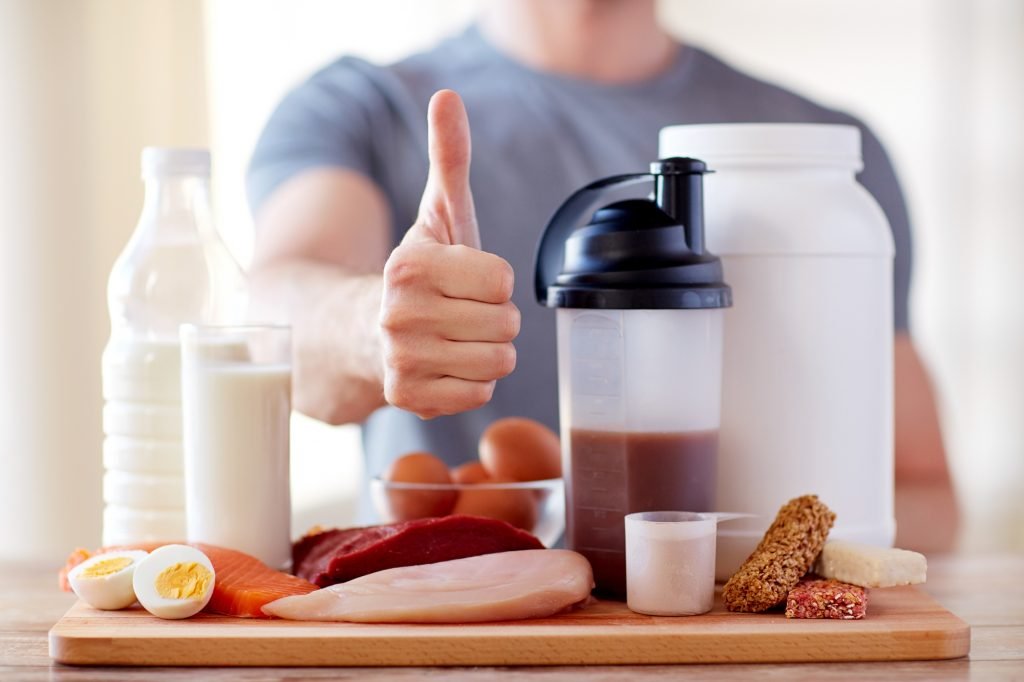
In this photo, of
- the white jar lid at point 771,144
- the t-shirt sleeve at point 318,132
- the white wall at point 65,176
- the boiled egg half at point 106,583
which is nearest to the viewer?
the boiled egg half at point 106,583

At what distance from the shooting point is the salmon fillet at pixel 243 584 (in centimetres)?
86

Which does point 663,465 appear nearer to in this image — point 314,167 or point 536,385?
point 536,385

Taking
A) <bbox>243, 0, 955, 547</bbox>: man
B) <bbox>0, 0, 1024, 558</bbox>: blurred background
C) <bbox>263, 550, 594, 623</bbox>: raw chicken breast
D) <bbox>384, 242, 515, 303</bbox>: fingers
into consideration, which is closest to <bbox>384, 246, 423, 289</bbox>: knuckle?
<bbox>384, 242, 515, 303</bbox>: fingers

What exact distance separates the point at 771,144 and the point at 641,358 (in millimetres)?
240

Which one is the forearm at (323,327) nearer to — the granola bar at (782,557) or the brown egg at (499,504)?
the brown egg at (499,504)

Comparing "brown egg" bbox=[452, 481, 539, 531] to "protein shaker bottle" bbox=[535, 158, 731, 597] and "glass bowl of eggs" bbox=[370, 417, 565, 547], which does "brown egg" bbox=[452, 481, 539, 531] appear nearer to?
"glass bowl of eggs" bbox=[370, 417, 565, 547]

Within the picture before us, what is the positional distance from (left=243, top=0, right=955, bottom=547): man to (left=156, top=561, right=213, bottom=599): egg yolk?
0.74 meters

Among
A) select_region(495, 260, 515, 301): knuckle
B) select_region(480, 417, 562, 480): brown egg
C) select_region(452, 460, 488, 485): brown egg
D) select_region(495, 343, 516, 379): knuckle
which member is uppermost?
select_region(495, 260, 515, 301): knuckle

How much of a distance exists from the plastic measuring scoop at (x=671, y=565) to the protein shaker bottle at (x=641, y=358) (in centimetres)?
6

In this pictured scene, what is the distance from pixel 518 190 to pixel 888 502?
4.12ft

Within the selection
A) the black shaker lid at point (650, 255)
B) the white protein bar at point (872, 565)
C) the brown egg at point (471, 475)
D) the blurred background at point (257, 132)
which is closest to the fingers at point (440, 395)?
the black shaker lid at point (650, 255)

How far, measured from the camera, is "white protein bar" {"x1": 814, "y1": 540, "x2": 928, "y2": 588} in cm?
88

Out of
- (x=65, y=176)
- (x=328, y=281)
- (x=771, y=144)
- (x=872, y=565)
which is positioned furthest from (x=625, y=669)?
(x=65, y=176)

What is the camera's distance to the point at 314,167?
2053 millimetres
